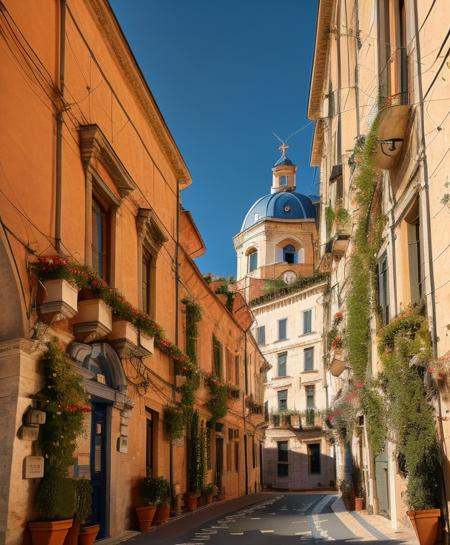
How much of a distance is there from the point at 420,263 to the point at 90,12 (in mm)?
7118

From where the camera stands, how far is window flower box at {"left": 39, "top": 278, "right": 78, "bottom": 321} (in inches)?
385

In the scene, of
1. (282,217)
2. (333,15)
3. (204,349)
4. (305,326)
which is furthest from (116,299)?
(282,217)

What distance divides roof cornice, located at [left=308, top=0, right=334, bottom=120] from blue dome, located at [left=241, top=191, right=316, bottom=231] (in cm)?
3193

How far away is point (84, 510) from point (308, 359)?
1667 inches

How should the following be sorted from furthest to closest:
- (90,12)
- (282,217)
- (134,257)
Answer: (282,217) < (134,257) < (90,12)

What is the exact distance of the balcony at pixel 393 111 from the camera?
11477 millimetres

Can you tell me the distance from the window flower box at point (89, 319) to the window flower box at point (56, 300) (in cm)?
115

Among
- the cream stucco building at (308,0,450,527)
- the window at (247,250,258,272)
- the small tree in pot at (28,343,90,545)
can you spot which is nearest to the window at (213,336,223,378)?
the cream stucco building at (308,0,450,527)

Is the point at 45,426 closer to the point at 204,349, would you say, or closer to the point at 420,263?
the point at 420,263

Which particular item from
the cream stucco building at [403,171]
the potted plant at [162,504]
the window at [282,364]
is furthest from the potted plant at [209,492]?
the window at [282,364]

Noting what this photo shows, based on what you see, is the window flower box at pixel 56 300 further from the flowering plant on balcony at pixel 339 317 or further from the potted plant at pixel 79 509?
the flowering plant on balcony at pixel 339 317

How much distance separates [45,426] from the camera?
9.69 m

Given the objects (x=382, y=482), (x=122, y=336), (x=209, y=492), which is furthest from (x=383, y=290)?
(x=209, y=492)

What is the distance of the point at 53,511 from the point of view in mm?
9477
